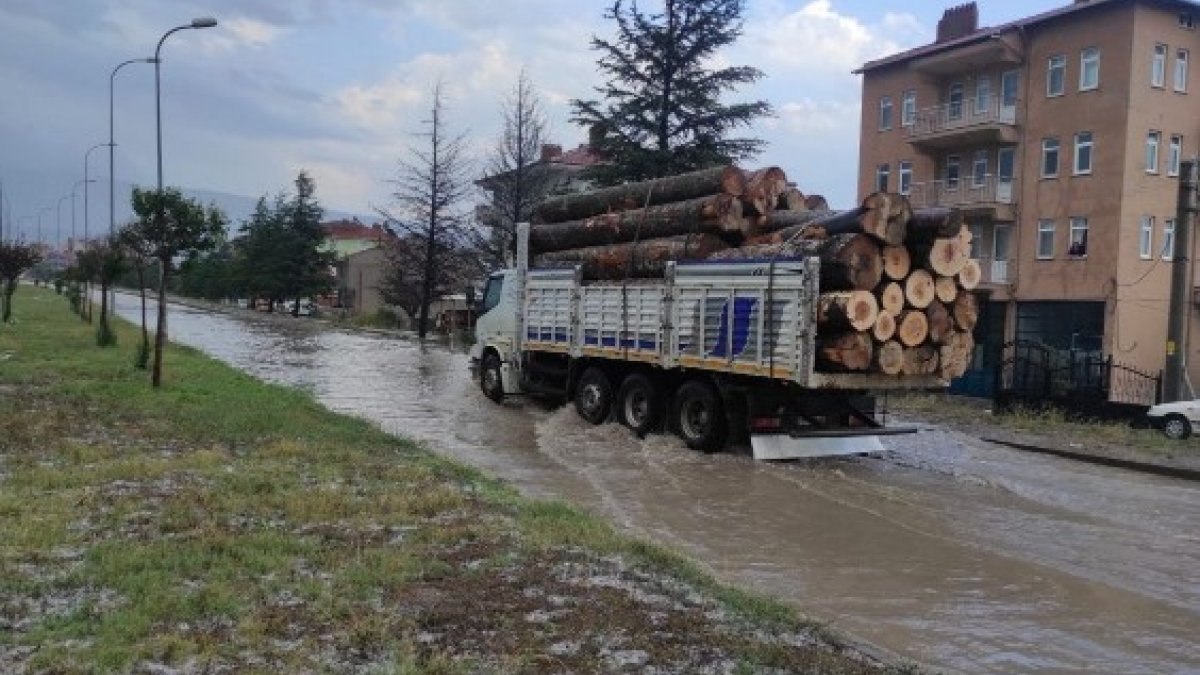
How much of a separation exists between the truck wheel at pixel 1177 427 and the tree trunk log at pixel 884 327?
8641mm

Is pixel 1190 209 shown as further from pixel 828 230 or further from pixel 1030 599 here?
pixel 1030 599

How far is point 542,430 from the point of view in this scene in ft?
51.1

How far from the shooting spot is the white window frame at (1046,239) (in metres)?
33.1

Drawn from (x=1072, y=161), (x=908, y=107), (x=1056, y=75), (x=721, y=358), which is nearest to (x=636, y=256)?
(x=721, y=358)

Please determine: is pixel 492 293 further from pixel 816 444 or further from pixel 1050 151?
pixel 1050 151

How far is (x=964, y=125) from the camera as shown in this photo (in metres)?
34.8

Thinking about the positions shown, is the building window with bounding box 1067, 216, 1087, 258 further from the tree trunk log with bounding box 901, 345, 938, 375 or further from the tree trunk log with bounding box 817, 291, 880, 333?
the tree trunk log with bounding box 817, 291, 880, 333

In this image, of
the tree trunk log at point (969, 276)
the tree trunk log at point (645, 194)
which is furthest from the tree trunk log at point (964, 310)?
the tree trunk log at point (645, 194)

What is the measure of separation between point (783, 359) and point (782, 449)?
1.39 metres

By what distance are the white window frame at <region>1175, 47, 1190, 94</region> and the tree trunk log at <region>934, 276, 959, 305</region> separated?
2451cm

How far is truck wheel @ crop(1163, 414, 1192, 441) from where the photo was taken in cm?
1775

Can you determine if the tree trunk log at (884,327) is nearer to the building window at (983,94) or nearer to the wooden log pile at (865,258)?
the wooden log pile at (865,258)

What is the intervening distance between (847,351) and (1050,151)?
82.7ft

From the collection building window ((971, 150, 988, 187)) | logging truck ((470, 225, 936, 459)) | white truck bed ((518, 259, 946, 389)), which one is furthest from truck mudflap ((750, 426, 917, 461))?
building window ((971, 150, 988, 187))
